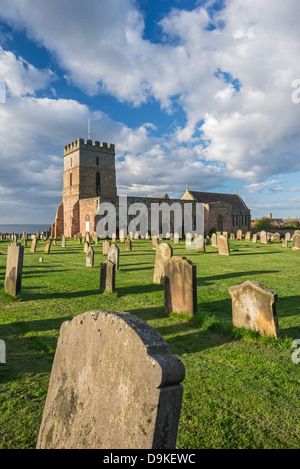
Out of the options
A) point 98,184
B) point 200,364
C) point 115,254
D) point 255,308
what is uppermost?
point 98,184

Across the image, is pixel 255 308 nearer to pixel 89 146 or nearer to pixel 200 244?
pixel 200 244

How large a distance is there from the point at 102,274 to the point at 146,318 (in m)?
2.60

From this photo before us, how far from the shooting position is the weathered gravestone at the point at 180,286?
18.6 feet

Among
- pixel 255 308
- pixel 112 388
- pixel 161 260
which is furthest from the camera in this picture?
pixel 161 260

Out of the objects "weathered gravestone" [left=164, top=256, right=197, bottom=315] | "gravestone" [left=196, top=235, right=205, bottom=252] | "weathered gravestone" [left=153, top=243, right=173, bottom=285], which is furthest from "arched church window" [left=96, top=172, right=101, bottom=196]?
"weathered gravestone" [left=164, top=256, right=197, bottom=315]

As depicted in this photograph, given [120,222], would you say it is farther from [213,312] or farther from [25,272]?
[213,312]

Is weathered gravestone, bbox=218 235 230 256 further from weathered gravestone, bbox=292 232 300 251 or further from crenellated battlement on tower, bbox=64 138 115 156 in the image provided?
crenellated battlement on tower, bbox=64 138 115 156

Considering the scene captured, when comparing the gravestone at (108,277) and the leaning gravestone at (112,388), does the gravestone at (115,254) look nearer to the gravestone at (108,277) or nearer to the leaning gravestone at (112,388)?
the gravestone at (108,277)

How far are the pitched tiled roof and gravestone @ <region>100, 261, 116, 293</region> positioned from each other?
39.0 metres

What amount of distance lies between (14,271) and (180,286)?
4275 mm

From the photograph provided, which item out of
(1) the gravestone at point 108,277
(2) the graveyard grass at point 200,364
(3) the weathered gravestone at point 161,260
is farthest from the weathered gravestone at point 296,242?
(1) the gravestone at point 108,277

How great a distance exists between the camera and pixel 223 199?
4962 cm

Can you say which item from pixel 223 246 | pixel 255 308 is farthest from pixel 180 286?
pixel 223 246

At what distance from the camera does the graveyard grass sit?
2.50m
